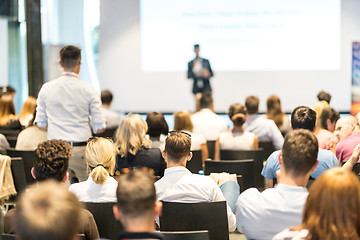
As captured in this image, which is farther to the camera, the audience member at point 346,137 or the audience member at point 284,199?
the audience member at point 346,137

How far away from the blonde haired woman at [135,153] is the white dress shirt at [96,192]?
84 centimetres

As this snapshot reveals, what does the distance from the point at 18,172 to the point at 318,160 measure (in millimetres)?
2385

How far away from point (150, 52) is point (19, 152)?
7053 millimetres

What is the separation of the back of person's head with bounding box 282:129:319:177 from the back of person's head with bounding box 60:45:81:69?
2607 mm

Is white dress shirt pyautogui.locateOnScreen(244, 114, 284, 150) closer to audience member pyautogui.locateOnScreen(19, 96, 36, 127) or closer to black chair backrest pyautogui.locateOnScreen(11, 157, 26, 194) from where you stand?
audience member pyautogui.locateOnScreen(19, 96, 36, 127)

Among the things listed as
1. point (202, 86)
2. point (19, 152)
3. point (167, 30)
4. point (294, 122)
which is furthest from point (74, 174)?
point (167, 30)

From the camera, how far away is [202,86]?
10422mm

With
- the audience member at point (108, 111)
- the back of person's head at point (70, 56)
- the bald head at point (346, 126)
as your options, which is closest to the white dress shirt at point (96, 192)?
the back of person's head at point (70, 56)

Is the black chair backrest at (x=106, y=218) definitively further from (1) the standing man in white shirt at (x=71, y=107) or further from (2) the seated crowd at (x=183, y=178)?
(1) the standing man in white shirt at (x=71, y=107)

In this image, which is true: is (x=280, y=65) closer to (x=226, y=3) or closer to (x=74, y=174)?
(x=226, y=3)

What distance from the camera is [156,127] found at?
472 centimetres

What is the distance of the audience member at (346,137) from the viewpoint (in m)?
4.29

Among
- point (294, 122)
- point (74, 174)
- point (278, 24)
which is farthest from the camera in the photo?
point (278, 24)

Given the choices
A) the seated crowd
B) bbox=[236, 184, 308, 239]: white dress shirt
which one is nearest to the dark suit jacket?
the seated crowd
